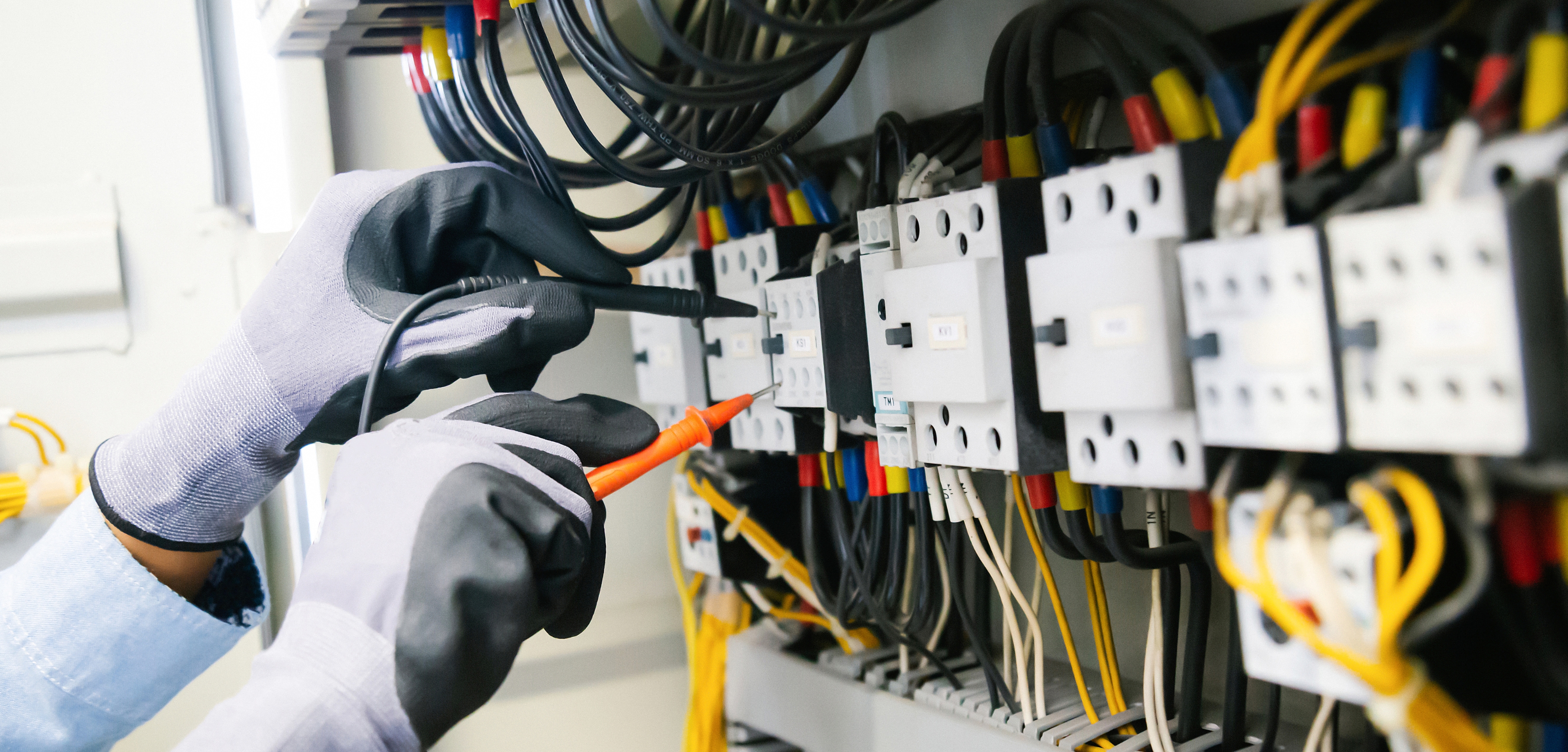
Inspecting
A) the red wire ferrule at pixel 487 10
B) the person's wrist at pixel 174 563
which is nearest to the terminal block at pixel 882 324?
the red wire ferrule at pixel 487 10

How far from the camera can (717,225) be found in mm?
1126

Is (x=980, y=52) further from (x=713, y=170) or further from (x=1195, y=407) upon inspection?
(x=1195, y=407)

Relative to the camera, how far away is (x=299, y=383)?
0.79m

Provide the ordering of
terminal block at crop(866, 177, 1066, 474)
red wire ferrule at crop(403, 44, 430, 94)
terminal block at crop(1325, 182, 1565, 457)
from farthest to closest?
1. red wire ferrule at crop(403, 44, 430, 94)
2. terminal block at crop(866, 177, 1066, 474)
3. terminal block at crop(1325, 182, 1565, 457)

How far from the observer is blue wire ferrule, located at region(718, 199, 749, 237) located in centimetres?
109

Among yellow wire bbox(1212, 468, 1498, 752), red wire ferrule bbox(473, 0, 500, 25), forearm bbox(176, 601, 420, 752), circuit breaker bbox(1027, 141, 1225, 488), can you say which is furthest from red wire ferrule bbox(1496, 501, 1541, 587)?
red wire ferrule bbox(473, 0, 500, 25)

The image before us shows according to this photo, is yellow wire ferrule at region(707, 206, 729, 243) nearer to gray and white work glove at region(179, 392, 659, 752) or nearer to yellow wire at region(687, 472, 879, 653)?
yellow wire at region(687, 472, 879, 653)

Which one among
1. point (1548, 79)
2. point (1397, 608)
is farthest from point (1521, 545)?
point (1548, 79)

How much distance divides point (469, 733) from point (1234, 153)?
107 cm

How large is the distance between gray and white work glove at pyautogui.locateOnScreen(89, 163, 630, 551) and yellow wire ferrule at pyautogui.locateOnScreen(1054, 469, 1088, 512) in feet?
1.29

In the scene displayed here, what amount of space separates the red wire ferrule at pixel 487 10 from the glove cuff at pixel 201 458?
0.34m

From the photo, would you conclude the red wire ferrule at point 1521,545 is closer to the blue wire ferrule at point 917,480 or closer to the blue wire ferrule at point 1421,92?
the blue wire ferrule at point 1421,92

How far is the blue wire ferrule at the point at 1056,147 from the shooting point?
0.68 metres

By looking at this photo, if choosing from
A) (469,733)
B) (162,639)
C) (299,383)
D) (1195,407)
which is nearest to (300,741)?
(299,383)
